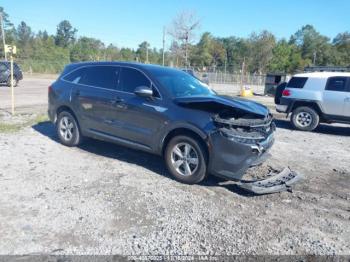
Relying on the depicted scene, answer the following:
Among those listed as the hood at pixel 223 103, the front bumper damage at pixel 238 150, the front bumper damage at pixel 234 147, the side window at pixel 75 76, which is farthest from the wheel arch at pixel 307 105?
the side window at pixel 75 76

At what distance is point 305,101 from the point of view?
36.3ft

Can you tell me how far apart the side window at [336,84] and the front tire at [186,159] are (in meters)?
7.17

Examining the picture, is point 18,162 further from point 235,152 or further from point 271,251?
point 271,251

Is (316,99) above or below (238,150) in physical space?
above

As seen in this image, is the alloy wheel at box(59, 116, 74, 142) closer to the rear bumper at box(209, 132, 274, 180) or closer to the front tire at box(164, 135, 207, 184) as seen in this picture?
the front tire at box(164, 135, 207, 184)

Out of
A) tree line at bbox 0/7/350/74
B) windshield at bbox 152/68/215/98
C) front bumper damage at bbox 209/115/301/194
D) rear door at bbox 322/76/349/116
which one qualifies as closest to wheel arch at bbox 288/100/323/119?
rear door at bbox 322/76/349/116

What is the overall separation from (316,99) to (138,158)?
22.0 feet

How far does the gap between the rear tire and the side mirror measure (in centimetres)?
698

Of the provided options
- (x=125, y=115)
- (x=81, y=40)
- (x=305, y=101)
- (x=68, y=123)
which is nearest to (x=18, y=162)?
(x=68, y=123)

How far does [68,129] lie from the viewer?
7.38 metres

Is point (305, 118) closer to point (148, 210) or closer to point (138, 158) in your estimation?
point (138, 158)

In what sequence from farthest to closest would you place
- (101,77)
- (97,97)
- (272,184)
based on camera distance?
(101,77) < (97,97) < (272,184)

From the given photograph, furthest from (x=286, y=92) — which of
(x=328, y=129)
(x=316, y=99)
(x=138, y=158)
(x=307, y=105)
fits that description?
(x=138, y=158)

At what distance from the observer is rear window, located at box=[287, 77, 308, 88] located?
11147mm
